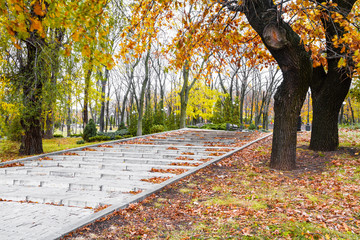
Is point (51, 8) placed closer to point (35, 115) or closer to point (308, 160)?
point (308, 160)

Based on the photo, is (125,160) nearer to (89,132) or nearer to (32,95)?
(32,95)

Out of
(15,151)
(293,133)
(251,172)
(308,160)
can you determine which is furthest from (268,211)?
(15,151)

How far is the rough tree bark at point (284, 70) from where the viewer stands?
6.35 metres

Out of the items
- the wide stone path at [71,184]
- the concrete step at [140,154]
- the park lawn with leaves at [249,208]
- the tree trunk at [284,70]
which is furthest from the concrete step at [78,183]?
the tree trunk at [284,70]

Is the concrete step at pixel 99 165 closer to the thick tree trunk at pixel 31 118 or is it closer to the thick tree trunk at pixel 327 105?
the thick tree trunk at pixel 31 118

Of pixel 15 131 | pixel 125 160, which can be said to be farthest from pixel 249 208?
pixel 15 131

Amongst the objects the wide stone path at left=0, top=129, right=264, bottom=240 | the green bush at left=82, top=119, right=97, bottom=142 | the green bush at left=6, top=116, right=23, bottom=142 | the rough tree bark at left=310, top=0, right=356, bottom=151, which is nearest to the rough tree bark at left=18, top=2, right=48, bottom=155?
the wide stone path at left=0, top=129, right=264, bottom=240

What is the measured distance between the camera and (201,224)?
384 centimetres

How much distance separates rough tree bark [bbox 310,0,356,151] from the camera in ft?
26.3

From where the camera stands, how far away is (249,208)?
4.33 m

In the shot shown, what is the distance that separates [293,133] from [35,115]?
9.92 m

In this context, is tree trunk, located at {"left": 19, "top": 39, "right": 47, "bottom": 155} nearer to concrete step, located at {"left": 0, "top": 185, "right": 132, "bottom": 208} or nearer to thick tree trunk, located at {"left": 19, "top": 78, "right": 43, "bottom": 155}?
thick tree trunk, located at {"left": 19, "top": 78, "right": 43, "bottom": 155}

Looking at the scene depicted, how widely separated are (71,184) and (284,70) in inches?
224

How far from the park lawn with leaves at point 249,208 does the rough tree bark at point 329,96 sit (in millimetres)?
1497
